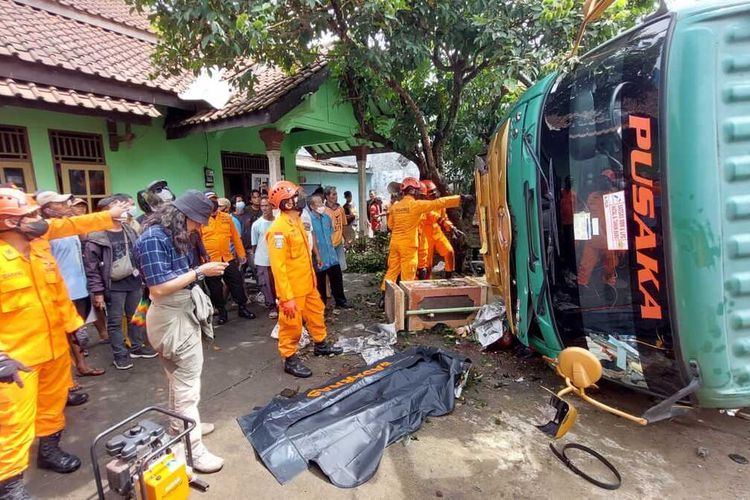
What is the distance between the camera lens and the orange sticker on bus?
197 centimetres

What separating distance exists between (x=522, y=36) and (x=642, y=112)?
361 centimetres

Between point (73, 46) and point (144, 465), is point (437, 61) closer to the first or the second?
point (73, 46)

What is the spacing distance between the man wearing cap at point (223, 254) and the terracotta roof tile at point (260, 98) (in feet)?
6.06

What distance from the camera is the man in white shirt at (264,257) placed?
18.1ft

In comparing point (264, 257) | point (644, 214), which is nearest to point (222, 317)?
point (264, 257)

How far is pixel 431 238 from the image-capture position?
633 cm

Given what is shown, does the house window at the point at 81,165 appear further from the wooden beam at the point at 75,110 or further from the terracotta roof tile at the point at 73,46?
the terracotta roof tile at the point at 73,46

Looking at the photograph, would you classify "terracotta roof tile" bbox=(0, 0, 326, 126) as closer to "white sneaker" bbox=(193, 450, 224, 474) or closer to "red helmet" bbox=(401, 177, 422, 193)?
"red helmet" bbox=(401, 177, 422, 193)

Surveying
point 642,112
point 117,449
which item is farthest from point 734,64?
point 117,449

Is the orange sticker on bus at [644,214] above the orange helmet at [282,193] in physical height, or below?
below

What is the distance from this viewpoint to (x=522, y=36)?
5.00 metres

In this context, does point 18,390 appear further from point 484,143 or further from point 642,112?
point 484,143

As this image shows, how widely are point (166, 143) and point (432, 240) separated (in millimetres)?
4916

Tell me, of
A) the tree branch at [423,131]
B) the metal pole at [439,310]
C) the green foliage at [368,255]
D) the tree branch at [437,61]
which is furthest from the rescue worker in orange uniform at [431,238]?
the green foliage at [368,255]
